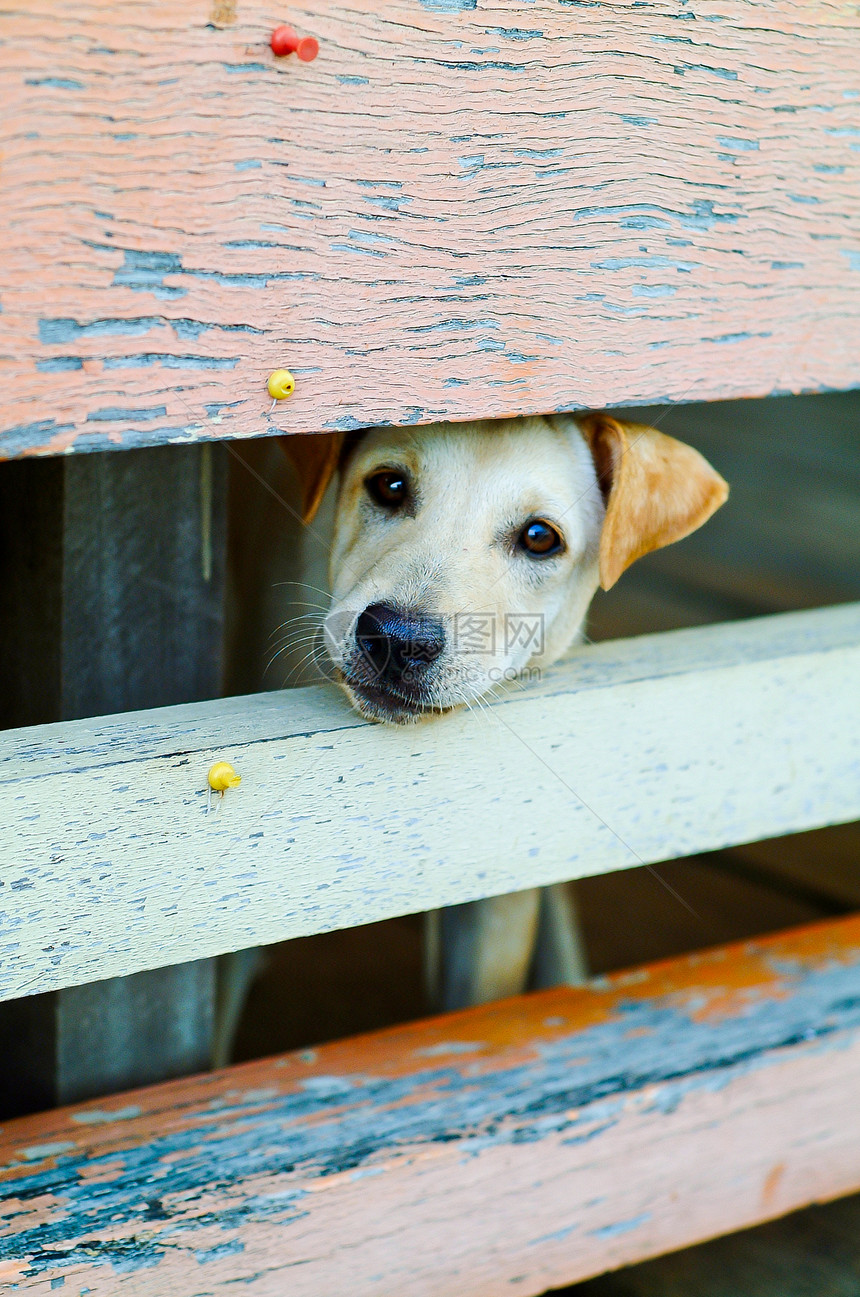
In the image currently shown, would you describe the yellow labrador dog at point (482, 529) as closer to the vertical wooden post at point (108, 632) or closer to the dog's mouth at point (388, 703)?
the dog's mouth at point (388, 703)

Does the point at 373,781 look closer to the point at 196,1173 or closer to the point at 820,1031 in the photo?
the point at 196,1173

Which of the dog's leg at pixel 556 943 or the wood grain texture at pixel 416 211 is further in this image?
the dog's leg at pixel 556 943

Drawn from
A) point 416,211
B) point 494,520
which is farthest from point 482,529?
point 416,211

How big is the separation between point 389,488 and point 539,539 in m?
0.28

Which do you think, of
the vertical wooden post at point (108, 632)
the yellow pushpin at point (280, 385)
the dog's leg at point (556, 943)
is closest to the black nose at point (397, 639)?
the vertical wooden post at point (108, 632)

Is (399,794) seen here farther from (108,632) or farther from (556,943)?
(556,943)

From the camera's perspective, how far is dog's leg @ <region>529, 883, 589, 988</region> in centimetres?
292

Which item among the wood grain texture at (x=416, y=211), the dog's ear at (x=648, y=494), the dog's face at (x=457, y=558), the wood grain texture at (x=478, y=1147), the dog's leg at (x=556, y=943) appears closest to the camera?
the wood grain texture at (x=416, y=211)

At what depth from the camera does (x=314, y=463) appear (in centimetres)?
205

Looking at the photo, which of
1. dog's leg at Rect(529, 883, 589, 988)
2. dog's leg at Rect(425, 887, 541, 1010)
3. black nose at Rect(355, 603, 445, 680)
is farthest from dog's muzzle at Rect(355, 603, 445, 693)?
dog's leg at Rect(529, 883, 589, 988)

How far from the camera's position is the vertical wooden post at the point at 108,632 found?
1.65 metres

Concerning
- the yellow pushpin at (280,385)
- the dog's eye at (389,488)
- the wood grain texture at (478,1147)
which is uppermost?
the yellow pushpin at (280,385)

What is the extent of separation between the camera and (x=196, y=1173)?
1.52m

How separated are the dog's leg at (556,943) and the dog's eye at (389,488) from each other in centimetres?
127
